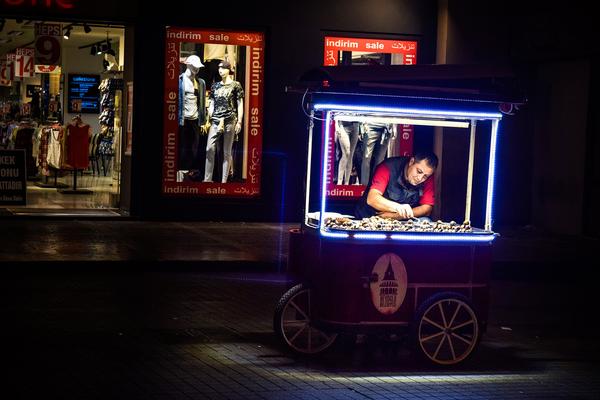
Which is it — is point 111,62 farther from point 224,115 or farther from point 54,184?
point 224,115

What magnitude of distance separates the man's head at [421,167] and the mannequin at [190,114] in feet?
30.6

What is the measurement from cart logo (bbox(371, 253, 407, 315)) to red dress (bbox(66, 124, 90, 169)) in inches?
590

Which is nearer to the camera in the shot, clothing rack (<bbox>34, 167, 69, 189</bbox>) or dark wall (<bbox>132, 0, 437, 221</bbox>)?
dark wall (<bbox>132, 0, 437, 221</bbox>)

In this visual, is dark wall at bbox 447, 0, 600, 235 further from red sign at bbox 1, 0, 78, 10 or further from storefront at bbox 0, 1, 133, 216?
red sign at bbox 1, 0, 78, 10

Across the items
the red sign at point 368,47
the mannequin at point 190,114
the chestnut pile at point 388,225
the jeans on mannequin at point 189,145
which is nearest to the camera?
the chestnut pile at point 388,225

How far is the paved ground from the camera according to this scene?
24.5ft

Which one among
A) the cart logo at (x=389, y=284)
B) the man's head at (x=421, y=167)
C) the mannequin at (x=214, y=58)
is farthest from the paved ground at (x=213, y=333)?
the mannequin at (x=214, y=58)

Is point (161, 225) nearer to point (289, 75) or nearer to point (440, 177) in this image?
point (289, 75)

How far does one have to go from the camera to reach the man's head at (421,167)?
9.00 m

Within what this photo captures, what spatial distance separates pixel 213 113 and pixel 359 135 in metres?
2.45

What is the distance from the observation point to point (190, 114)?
18.0 metres

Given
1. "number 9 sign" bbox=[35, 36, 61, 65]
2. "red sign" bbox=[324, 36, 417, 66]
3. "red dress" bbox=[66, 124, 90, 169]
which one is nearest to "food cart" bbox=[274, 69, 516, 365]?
"red sign" bbox=[324, 36, 417, 66]

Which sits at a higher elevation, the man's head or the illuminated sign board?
the illuminated sign board

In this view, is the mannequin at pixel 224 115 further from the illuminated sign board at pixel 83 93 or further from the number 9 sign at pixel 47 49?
the illuminated sign board at pixel 83 93
